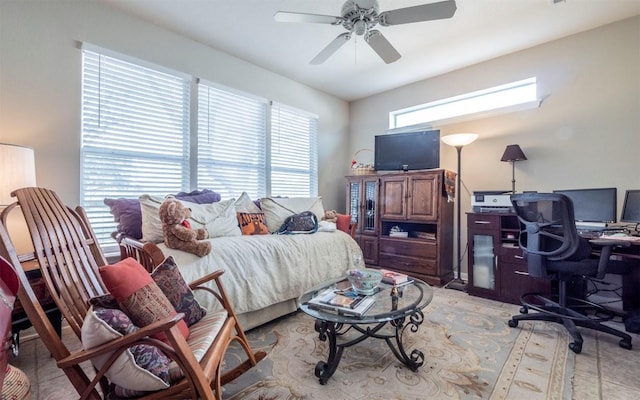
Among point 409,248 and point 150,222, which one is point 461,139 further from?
point 150,222

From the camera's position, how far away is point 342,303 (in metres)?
1.66

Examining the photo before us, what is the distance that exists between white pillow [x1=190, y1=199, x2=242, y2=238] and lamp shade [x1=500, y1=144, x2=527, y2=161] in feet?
9.79

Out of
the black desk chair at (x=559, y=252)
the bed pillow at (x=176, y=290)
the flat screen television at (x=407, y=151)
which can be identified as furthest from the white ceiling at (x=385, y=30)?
the bed pillow at (x=176, y=290)

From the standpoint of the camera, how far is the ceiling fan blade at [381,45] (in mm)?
2164

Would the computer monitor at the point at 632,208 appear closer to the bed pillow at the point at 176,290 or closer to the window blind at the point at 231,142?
the bed pillow at the point at 176,290

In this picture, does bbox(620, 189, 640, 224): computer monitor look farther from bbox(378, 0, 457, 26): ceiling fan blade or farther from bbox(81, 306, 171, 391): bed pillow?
bbox(81, 306, 171, 391): bed pillow

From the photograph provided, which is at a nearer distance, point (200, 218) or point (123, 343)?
point (123, 343)

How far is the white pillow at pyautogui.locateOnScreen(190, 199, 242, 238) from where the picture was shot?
8.21 feet

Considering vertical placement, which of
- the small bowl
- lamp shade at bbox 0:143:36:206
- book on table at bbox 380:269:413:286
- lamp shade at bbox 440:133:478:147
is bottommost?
book on table at bbox 380:269:413:286

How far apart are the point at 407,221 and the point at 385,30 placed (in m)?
2.17

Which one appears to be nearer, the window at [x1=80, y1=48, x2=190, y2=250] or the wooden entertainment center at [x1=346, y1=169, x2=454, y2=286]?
the window at [x1=80, y1=48, x2=190, y2=250]

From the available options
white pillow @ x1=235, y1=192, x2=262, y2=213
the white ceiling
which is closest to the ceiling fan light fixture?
the white ceiling

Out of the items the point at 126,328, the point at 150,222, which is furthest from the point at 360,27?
the point at 126,328

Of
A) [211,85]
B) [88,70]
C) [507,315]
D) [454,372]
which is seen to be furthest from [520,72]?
[88,70]
